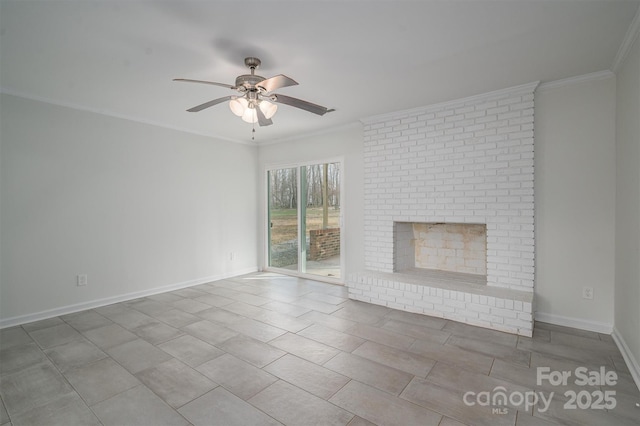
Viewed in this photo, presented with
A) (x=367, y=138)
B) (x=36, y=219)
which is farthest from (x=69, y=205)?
(x=367, y=138)

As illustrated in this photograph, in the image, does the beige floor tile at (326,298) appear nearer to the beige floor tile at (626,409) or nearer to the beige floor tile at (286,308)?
the beige floor tile at (286,308)

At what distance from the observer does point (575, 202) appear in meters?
3.13

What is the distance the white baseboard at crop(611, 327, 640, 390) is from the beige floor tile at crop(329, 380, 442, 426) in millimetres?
1558

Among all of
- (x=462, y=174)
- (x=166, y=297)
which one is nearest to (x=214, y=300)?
(x=166, y=297)

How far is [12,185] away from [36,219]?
41cm

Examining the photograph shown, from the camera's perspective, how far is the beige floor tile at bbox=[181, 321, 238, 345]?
9.80 feet

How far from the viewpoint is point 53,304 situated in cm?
361

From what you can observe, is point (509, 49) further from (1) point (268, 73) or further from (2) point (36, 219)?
(2) point (36, 219)

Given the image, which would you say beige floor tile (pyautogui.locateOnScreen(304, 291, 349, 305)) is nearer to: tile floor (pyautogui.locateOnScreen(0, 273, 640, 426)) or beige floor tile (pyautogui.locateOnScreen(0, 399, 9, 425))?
tile floor (pyautogui.locateOnScreen(0, 273, 640, 426))

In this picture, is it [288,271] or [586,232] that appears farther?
[288,271]

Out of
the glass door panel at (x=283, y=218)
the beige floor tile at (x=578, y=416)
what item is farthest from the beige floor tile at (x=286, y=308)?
the beige floor tile at (x=578, y=416)

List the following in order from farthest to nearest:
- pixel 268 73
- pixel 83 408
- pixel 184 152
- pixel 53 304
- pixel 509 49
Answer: pixel 184 152 → pixel 53 304 → pixel 268 73 → pixel 509 49 → pixel 83 408

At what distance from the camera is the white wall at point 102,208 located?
3.38m

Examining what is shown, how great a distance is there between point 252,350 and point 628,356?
3.04m
